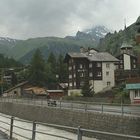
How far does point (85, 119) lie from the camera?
114ft

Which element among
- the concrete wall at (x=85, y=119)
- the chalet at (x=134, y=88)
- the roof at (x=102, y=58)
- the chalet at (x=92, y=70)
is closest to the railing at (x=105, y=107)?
the concrete wall at (x=85, y=119)

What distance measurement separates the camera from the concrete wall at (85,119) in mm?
27062

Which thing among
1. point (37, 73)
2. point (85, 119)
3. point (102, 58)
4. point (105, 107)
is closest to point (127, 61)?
point (102, 58)

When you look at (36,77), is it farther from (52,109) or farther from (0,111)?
(52,109)

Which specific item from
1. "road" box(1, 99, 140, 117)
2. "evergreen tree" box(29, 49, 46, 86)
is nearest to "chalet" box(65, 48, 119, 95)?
"evergreen tree" box(29, 49, 46, 86)

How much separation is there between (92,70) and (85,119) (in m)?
71.4

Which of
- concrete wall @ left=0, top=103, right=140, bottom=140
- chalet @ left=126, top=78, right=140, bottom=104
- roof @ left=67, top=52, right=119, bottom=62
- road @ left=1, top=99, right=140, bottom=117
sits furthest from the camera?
roof @ left=67, top=52, right=119, bottom=62

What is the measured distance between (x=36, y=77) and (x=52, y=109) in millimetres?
91971

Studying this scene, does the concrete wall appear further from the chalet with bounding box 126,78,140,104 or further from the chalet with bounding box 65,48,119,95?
the chalet with bounding box 65,48,119,95

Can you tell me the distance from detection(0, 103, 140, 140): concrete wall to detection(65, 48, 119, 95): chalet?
46010mm

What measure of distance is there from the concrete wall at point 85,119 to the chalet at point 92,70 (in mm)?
46010

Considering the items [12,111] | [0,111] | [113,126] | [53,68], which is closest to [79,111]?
[113,126]

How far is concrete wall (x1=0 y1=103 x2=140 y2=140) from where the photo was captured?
27062 mm

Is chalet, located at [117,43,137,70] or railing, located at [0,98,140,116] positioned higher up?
chalet, located at [117,43,137,70]
